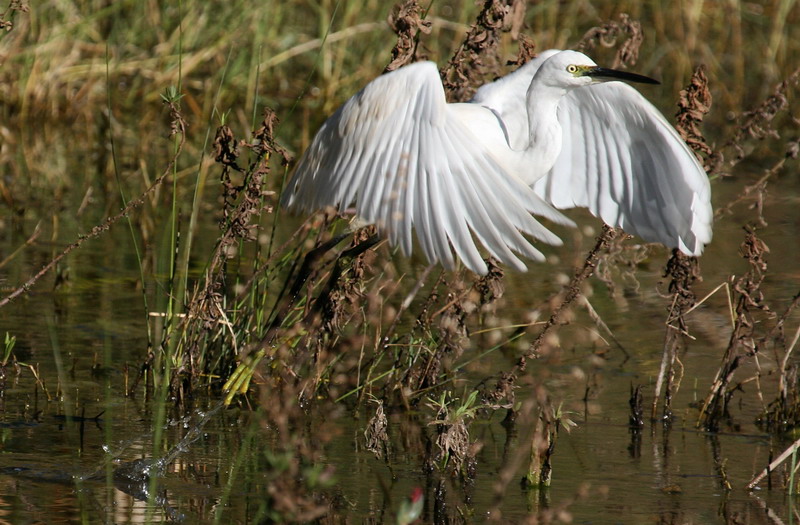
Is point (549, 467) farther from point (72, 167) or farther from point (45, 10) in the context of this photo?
point (45, 10)

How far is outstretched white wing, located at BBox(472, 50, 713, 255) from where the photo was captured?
11.7 ft

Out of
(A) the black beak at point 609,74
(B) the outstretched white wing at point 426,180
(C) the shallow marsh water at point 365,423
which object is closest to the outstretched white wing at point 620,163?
(A) the black beak at point 609,74

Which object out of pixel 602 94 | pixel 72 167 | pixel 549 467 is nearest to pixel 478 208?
pixel 549 467

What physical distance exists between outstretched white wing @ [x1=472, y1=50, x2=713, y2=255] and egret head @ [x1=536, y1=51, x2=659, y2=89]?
0.45 ft

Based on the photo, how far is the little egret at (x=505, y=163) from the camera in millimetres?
3000

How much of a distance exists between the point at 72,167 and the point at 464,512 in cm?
423

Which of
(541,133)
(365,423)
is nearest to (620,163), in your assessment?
(541,133)

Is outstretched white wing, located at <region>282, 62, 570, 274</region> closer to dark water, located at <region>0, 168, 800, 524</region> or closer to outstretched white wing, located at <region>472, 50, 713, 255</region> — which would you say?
dark water, located at <region>0, 168, 800, 524</region>

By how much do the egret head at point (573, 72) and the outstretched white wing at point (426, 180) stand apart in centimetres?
49

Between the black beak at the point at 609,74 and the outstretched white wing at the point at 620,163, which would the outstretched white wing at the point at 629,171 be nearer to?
the outstretched white wing at the point at 620,163

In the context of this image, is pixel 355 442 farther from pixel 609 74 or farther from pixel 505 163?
pixel 609 74

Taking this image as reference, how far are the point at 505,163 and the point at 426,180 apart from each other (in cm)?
66

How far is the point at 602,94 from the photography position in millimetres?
3762

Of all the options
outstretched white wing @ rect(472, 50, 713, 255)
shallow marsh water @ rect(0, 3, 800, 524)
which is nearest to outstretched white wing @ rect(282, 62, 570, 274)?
shallow marsh water @ rect(0, 3, 800, 524)
